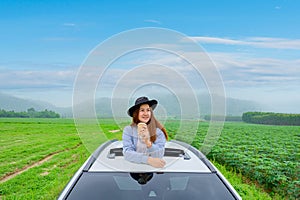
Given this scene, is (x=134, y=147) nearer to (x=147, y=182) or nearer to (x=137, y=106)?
(x=137, y=106)

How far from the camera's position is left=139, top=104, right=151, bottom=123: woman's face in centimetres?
416

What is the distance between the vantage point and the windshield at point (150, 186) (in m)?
3.08

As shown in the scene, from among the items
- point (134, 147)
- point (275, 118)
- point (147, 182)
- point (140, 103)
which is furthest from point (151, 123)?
point (275, 118)

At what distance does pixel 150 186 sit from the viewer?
3186 millimetres

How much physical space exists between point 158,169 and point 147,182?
0.75ft

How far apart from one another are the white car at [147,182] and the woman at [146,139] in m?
0.10

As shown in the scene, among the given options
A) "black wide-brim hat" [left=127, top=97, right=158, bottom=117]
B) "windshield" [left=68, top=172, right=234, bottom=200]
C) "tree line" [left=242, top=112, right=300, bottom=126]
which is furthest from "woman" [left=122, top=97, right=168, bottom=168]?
"tree line" [left=242, top=112, right=300, bottom=126]

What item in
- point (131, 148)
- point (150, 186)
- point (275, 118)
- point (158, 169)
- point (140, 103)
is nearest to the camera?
point (150, 186)

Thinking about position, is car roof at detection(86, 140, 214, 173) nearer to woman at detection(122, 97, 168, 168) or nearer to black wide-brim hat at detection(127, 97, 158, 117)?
woman at detection(122, 97, 168, 168)

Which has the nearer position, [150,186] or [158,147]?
[150,186]

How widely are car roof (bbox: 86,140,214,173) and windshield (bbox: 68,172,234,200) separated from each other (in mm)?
86

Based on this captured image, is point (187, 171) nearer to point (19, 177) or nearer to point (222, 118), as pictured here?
point (222, 118)

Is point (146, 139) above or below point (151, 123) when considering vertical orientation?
below

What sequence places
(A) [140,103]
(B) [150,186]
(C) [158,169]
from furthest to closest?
(A) [140,103] → (C) [158,169] → (B) [150,186]
